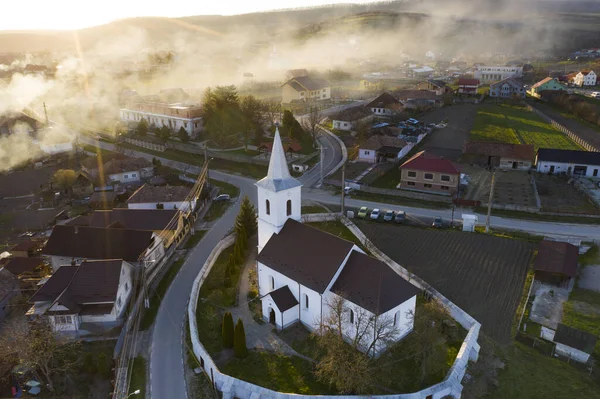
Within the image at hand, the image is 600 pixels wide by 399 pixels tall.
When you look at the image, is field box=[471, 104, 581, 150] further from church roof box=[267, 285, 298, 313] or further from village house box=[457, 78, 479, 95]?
church roof box=[267, 285, 298, 313]

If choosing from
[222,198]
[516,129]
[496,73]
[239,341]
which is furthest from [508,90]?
[239,341]

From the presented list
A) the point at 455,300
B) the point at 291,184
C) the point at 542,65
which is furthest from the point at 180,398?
the point at 542,65

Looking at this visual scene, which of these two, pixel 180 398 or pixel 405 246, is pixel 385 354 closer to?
pixel 180 398

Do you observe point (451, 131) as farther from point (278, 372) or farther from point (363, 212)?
point (278, 372)

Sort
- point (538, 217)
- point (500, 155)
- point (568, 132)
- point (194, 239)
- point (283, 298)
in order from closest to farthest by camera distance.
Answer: point (283, 298)
point (194, 239)
point (538, 217)
point (500, 155)
point (568, 132)

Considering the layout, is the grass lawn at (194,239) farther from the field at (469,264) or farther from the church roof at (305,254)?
the field at (469,264)
